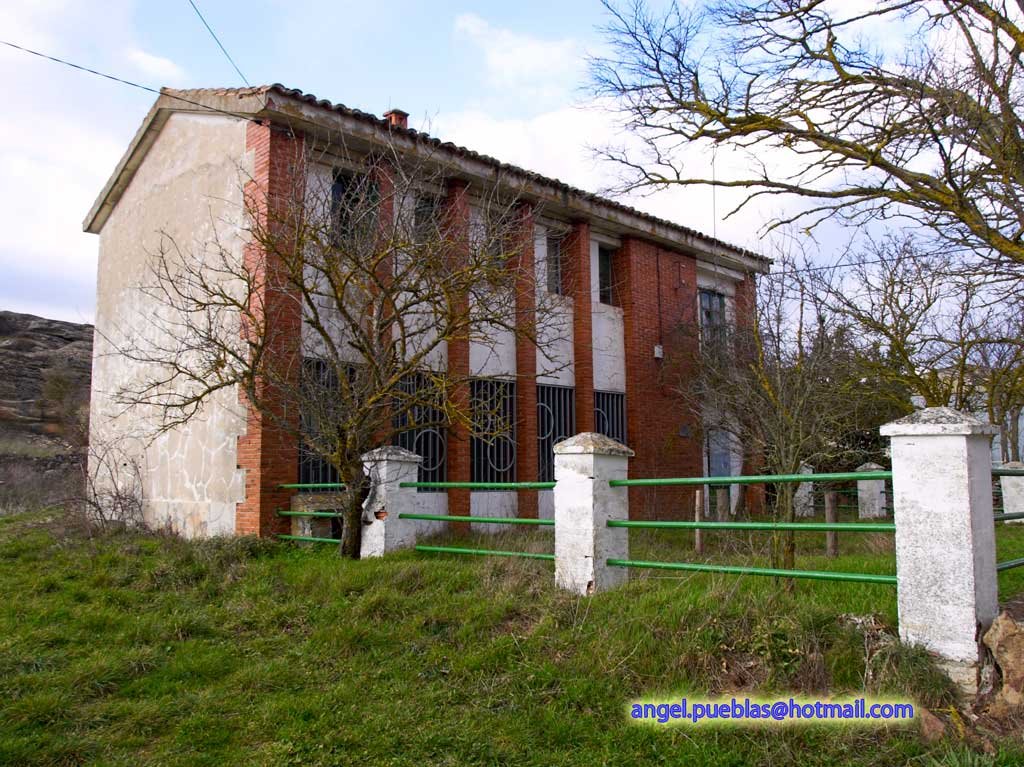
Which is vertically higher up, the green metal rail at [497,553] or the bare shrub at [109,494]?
the bare shrub at [109,494]

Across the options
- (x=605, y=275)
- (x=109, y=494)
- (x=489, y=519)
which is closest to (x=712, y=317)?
(x=605, y=275)

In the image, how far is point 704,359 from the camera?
14.6 meters

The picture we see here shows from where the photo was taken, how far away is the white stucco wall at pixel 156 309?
33.0 feet

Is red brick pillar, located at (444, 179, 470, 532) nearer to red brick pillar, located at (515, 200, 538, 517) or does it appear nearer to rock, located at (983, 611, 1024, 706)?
red brick pillar, located at (515, 200, 538, 517)

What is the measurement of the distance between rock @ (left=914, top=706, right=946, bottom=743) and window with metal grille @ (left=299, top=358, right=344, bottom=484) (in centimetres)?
617

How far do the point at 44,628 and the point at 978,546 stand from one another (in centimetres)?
663

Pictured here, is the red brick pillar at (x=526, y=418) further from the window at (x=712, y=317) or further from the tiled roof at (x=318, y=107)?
the window at (x=712, y=317)

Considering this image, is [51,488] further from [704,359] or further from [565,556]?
[565,556]

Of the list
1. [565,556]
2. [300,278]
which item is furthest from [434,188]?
[565,556]

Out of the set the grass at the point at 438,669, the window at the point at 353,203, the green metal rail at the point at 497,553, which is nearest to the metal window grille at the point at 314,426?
the window at the point at 353,203

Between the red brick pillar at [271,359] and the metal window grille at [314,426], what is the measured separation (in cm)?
20

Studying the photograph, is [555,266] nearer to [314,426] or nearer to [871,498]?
[314,426]

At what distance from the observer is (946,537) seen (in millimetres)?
4332

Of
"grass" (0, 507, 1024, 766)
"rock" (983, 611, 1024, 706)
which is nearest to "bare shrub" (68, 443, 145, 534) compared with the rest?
"grass" (0, 507, 1024, 766)
